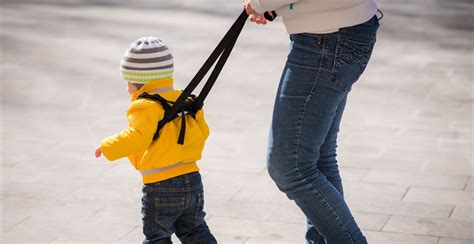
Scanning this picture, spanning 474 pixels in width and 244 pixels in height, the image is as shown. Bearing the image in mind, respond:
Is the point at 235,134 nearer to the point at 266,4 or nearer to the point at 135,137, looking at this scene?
the point at 135,137

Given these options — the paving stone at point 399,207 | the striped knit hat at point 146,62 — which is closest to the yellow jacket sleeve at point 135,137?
the striped knit hat at point 146,62

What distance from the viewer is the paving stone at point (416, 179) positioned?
5729 mm

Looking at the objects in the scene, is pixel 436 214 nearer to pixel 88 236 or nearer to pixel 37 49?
pixel 88 236

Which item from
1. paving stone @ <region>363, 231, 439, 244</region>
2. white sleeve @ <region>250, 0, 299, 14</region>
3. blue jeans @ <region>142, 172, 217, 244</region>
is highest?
white sleeve @ <region>250, 0, 299, 14</region>

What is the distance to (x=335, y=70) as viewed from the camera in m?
3.57

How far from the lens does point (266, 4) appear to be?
3529 mm

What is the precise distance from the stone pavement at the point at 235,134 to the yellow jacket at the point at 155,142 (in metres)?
0.95

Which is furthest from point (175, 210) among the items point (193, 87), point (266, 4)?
point (266, 4)

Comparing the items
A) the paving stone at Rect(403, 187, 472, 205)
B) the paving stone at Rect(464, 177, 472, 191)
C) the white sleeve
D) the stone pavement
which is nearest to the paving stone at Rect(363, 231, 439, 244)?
the stone pavement

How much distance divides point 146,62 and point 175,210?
2.05 ft

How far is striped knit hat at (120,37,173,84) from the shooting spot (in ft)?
12.9

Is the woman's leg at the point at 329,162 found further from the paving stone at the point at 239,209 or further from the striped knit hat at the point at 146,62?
the paving stone at the point at 239,209

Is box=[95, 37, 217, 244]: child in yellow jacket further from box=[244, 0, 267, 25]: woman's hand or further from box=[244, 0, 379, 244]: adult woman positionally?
box=[244, 0, 267, 25]: woman's hand

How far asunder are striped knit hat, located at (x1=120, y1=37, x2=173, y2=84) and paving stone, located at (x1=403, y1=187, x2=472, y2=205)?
6.74 feet
